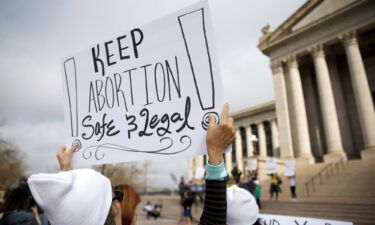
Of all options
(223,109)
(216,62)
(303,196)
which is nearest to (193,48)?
(216,62)

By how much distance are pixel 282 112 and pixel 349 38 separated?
333 inches

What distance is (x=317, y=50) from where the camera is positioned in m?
25.0

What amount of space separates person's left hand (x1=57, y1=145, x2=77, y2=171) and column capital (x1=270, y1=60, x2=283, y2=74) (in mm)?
27520

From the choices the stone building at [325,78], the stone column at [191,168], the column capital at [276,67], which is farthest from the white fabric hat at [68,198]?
the stone column at [191,168]

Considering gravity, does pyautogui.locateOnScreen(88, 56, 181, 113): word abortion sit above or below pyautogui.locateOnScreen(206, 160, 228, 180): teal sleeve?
above

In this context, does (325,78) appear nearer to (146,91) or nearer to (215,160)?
(146,91)

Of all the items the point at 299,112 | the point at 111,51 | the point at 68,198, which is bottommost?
the point at 68,198

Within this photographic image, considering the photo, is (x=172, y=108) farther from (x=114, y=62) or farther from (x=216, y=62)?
(x=114, y=62)

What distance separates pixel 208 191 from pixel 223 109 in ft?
1.81

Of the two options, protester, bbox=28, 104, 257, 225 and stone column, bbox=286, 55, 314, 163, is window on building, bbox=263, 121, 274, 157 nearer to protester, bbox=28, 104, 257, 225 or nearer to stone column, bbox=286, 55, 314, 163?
stone column, bbox=286, 55, 314, 163

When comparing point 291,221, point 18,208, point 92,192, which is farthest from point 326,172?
point 92,192

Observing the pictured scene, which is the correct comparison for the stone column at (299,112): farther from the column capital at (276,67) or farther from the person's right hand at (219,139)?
the person's right hand at (219,139)

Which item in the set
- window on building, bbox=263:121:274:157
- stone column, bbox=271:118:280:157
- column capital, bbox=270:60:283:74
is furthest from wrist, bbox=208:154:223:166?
window on building, bbox=263:121:274:157

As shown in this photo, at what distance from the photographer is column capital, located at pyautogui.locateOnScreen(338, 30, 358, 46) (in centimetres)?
2288
